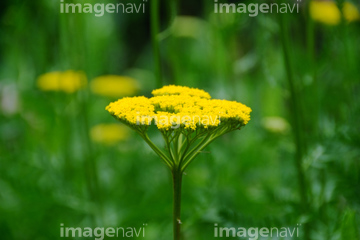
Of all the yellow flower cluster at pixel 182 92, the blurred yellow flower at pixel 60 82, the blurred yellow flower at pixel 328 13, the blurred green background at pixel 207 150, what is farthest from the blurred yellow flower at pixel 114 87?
the yellow flower cluster at pixel 182 92

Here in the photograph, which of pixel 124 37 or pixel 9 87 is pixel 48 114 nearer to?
pixel 9 87

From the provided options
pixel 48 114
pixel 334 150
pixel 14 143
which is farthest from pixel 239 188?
pixel 14 143

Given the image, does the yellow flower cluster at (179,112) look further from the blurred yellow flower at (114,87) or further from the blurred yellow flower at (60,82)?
the blurred yellow flower at (114,87)

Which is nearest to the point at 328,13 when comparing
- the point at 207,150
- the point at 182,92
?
the point at 207,150

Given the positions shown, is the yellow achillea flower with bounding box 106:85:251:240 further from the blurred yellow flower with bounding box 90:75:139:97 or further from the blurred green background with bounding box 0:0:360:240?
the blurred yellow flower with bounding box 90:75:139:97

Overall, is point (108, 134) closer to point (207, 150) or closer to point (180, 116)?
point (207, 150)

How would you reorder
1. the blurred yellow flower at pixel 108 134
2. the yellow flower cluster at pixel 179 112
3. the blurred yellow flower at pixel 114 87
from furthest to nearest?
the blurred yellow flower at pixel 114 87 → the blurred yellow flower at pixel 108 134 → the yellow flower cluster at pixel 179 112

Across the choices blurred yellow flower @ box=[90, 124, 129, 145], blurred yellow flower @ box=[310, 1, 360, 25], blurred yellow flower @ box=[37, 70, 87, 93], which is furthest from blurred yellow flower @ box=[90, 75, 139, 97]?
blurred yellow flower @ box=[310, 1, 360, 25]
